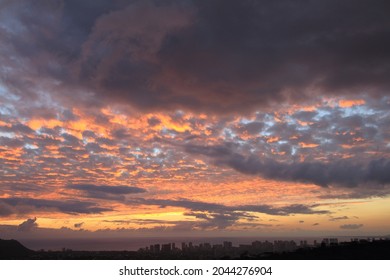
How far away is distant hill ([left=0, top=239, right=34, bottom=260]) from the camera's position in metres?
26.4

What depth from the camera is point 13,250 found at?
94.0ft

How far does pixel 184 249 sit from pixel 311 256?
1140 centimetres

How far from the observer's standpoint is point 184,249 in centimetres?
3102

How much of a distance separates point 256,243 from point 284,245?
106 inches

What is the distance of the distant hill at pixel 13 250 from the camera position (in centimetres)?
2639

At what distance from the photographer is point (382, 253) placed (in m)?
23.9
